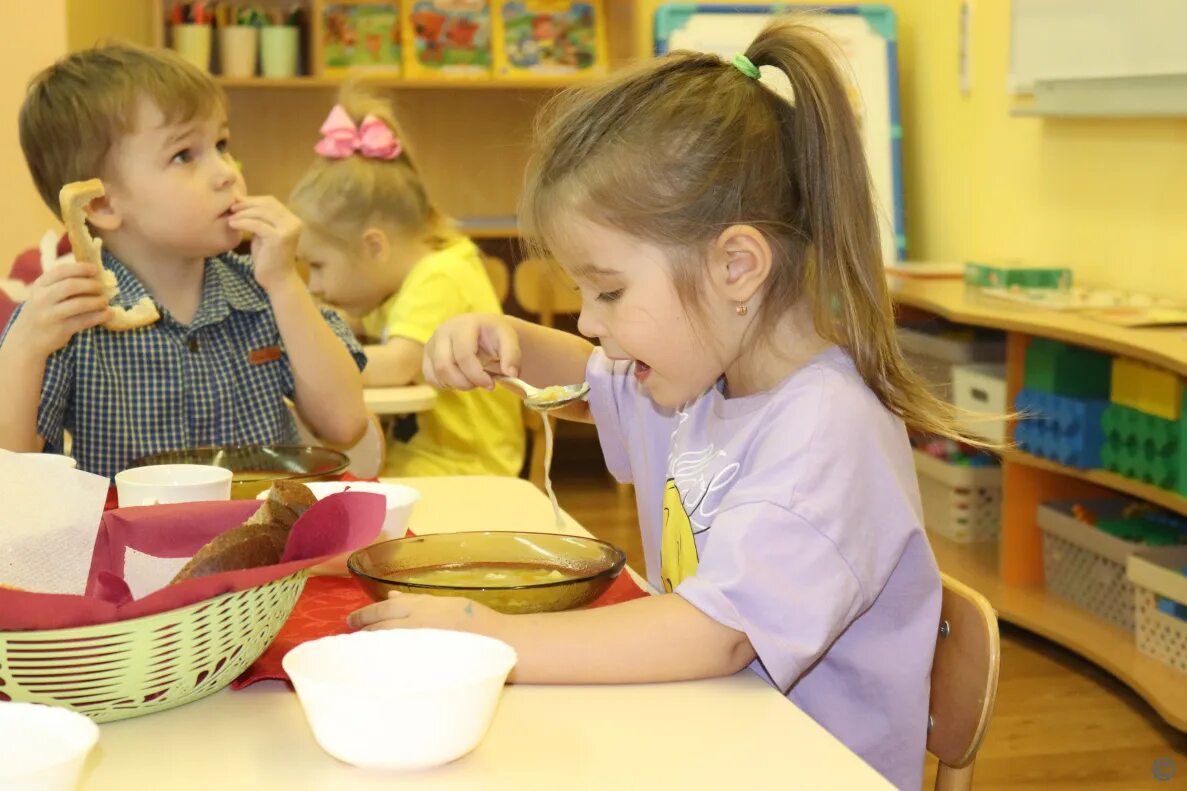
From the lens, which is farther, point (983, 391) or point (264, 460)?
point (983, 391)

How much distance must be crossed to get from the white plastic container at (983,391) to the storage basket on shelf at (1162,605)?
46cm

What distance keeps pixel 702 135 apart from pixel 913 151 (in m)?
3.04

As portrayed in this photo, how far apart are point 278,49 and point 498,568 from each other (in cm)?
311

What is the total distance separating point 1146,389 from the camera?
7.82 feet

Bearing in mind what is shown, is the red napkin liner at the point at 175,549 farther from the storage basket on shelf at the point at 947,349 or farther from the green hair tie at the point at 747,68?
the storage basket on shelf at the point at 947,349

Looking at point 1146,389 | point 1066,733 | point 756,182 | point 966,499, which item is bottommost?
point 1066,733

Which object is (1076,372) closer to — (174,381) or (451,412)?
(451,412)

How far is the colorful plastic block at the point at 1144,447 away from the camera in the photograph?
228 centimetres

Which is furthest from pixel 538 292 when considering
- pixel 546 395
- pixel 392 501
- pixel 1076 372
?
pixel 392 501

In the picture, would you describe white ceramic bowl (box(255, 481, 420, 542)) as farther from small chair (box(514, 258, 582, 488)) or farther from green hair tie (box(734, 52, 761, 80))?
small chair (box(514, 258, 582, 488))

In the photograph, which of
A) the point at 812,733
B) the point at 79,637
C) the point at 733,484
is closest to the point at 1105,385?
the point at 733,484

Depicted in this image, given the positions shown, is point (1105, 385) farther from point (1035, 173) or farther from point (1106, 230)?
Answer: point (1035, 173)

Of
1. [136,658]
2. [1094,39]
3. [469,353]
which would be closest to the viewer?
[136,658]

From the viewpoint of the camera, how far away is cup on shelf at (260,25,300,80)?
386cm
